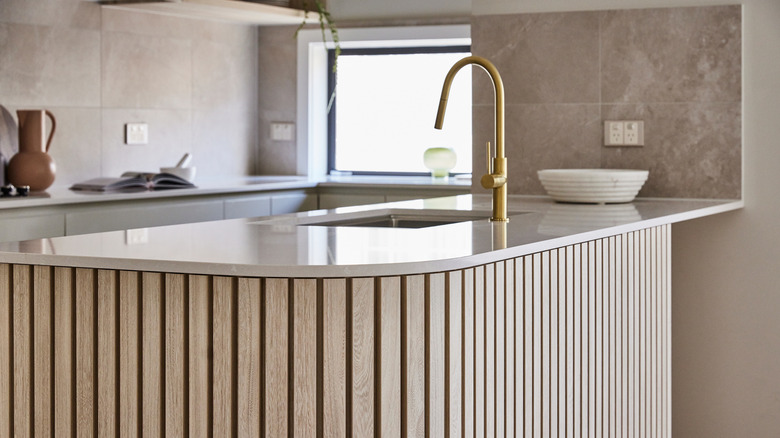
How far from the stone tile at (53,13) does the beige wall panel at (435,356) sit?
117 inches

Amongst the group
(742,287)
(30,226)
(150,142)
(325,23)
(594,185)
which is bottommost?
(742,287)

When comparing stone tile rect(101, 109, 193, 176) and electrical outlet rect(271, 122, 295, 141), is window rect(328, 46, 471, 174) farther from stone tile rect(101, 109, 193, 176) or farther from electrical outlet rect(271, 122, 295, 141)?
stone tile rect(101, 109, 193, 176)

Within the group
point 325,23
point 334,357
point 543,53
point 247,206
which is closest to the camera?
point 334,357

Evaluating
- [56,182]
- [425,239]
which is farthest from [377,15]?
[425,239]

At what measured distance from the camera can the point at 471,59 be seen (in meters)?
2.74

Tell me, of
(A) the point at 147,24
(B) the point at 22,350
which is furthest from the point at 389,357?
(A) the point at 147,24

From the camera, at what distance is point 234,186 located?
4523mm

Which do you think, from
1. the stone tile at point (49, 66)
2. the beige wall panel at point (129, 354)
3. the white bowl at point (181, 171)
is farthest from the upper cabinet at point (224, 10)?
the beige wall panel at point (129, 354)

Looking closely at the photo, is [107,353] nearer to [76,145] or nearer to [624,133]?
[624,133]

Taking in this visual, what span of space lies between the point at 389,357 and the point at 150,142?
3.44 meters

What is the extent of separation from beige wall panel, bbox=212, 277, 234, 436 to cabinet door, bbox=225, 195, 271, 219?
106 inches

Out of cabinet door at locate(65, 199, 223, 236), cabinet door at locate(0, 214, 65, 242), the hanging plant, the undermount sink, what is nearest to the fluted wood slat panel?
the undermount sink

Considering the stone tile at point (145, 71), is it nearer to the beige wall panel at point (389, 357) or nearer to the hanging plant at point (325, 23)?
the hanging plant at point (325, 23)

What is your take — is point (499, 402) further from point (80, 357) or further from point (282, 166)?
point (282, 166)
